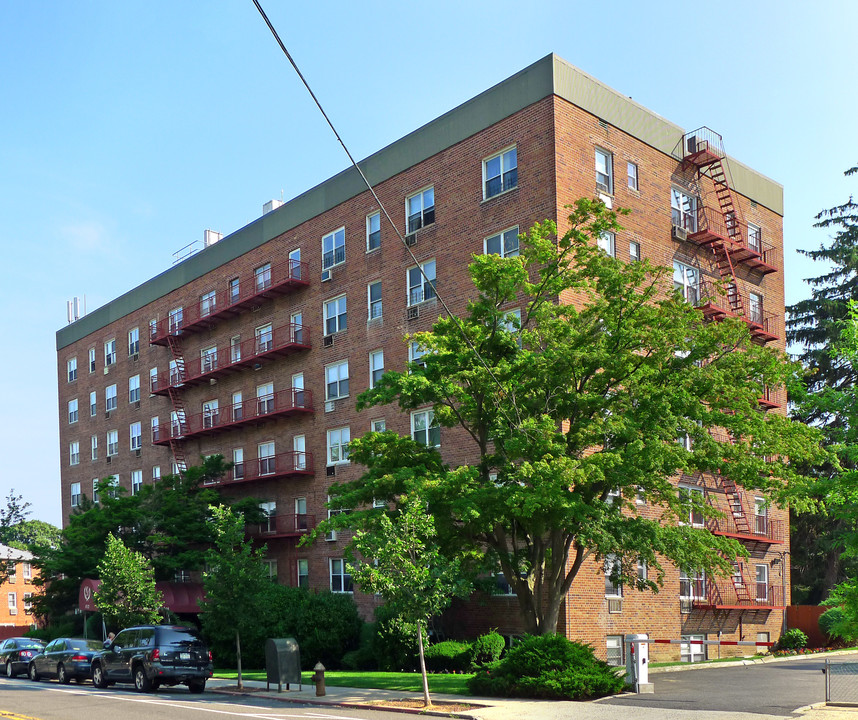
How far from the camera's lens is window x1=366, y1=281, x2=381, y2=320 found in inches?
1533

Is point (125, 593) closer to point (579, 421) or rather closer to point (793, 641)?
point (579, 421)

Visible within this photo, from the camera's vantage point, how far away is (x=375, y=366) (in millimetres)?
38812

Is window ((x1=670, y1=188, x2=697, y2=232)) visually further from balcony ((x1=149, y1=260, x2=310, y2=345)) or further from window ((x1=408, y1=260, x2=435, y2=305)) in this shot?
balcony ((x1=149, y1=260, x2=310, y2=345))

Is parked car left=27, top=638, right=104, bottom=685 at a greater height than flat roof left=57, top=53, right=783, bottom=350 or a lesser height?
lesser

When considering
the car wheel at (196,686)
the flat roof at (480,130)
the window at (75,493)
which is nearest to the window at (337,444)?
the flat roof at (480,130)

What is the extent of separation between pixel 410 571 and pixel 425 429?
14.0 meters

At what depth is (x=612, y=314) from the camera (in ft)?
79.6

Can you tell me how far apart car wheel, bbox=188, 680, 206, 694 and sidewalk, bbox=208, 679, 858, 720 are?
213cm

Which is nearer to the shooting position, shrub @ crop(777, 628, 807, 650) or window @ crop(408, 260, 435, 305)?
window @ crop(408, 260, 435, 305)

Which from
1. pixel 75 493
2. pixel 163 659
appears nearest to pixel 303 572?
pixel 163 659

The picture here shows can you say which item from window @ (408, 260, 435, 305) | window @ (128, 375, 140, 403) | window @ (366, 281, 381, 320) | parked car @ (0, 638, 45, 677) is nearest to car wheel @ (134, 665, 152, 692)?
parked car @ (0, 638, 45, 677)

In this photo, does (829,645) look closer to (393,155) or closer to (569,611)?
(569,611)

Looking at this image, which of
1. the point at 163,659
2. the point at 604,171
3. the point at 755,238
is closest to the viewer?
the point at 163,659

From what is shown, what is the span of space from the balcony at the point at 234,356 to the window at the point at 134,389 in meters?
1.79
